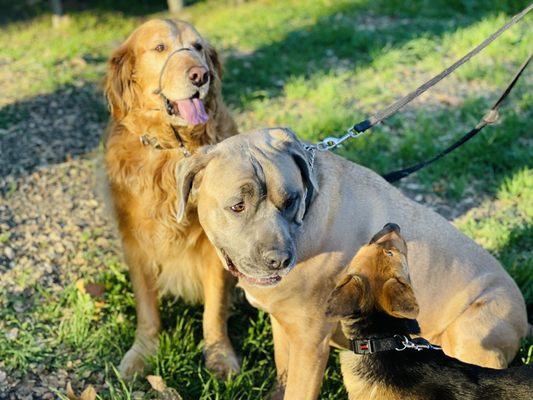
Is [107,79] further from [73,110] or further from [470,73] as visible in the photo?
[470,73]

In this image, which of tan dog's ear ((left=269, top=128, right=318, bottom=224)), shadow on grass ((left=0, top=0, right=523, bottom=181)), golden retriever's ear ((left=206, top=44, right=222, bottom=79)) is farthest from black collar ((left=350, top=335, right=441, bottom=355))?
shadow on grass ((left=0, top=0, right=523, bottom=181))

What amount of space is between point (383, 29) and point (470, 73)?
2192 mm

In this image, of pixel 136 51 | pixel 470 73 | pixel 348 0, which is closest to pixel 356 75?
pixel 470 73

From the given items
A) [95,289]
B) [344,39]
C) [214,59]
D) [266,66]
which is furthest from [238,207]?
[344,39]

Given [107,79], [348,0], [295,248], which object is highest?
[107,79]

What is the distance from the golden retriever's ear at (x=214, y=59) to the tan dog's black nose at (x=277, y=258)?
1.71m

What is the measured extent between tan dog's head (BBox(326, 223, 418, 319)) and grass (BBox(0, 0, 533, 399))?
3.81 feet

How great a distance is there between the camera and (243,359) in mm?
4582

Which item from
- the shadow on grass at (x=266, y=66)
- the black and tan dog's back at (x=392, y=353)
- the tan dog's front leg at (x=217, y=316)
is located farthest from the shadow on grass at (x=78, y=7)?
the black and tan dog's back at (x=392, y=353)

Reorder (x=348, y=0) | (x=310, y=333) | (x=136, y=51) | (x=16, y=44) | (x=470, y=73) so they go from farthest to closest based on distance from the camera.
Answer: (x=348, y=0)
(x=16, y=44)
(x=470, y=73)
(x=136, y=51)
(x=310, y=333)

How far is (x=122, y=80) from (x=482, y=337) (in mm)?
2665

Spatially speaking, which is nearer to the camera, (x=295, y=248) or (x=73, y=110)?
(x=295, y=248)

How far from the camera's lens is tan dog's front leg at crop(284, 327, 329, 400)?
3.71m

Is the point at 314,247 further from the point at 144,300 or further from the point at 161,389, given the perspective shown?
the point at 144,300
